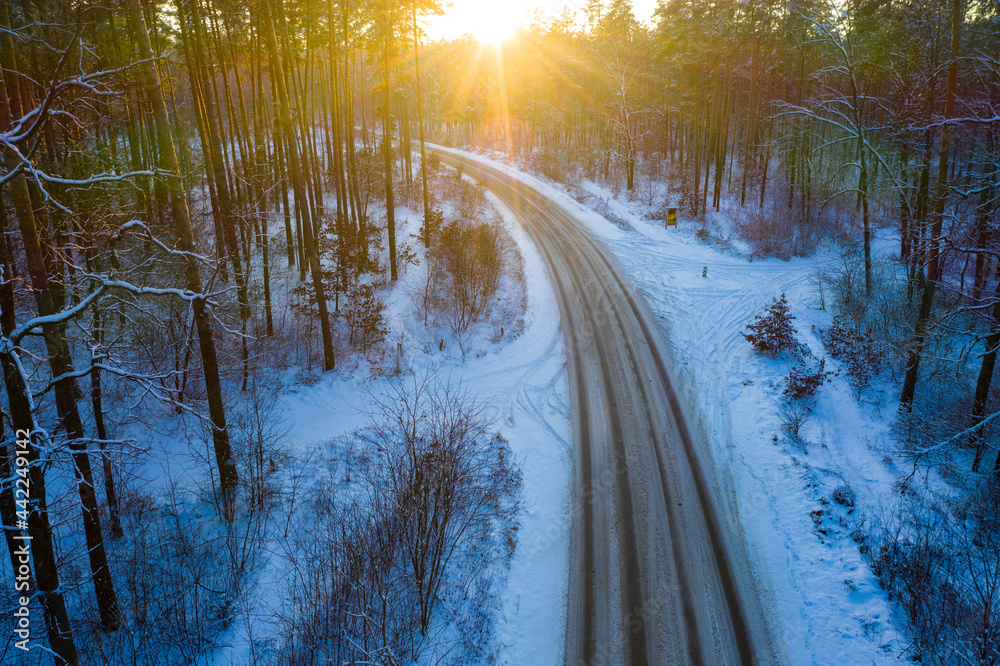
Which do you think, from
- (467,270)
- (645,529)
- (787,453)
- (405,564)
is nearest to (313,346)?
(467,270)

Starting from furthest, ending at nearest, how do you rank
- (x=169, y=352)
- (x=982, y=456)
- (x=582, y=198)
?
(x=582, y=198), (x=169, y=352), (x=982, y=456)

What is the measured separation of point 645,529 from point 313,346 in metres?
14.0

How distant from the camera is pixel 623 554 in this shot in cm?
1111

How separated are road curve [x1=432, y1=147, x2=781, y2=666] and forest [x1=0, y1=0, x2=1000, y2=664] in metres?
2.02

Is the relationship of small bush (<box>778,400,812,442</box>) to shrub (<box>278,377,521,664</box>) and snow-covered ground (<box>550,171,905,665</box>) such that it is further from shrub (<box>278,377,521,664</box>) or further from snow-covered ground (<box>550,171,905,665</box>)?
shrub (<box>278,377,521,664</box>)

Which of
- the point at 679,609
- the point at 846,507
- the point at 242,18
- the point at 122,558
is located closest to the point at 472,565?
the point at 679,609

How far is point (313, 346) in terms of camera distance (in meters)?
19.6

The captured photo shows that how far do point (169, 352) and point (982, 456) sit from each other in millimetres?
24233

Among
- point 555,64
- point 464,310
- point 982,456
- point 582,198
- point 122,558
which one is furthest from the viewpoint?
point 555,64

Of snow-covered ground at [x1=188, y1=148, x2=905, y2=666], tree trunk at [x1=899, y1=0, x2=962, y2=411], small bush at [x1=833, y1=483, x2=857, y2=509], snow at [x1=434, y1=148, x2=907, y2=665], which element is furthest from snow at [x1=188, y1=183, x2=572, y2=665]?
tree trunk at [x1=899, y1=0, x2=962, y2=411]

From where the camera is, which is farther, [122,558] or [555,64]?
[555,64]

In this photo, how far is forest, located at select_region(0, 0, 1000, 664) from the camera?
7953 mm

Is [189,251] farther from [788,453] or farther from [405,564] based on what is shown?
[788,453]

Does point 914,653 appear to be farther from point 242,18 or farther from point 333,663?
point 242,18
